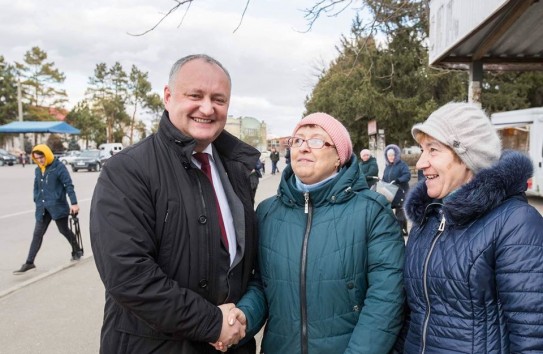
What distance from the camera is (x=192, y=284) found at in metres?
1.87

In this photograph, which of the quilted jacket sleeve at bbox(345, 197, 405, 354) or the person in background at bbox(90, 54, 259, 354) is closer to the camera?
the person in background at bbox(90, 54, 259, 354)

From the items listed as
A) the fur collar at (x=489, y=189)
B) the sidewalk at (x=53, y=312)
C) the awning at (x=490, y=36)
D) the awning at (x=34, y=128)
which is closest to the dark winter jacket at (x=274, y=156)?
the awning at (x=490, y=36)

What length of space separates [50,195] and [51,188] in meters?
0.11

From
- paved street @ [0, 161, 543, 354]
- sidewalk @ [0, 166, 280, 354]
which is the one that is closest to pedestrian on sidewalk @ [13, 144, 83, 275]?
paved street @ [0, 161, 543, 354]

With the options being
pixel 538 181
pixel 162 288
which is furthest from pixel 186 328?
pixel 538 181

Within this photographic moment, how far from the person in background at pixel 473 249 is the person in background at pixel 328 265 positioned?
14 cm

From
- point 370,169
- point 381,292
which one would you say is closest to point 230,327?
point 381,292

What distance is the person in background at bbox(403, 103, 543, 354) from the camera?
154 cm

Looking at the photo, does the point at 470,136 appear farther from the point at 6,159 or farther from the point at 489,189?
the point at 6,159

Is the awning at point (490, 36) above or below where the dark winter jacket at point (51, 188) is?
above

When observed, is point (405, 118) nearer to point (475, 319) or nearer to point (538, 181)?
point (538, 181)

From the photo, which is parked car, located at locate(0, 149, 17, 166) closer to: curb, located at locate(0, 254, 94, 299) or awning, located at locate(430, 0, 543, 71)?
curb, located at locate(0, 254, 94, 299)

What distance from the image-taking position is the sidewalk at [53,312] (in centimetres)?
397

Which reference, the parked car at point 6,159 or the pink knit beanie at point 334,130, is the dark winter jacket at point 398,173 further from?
the parked car at point 6,159
